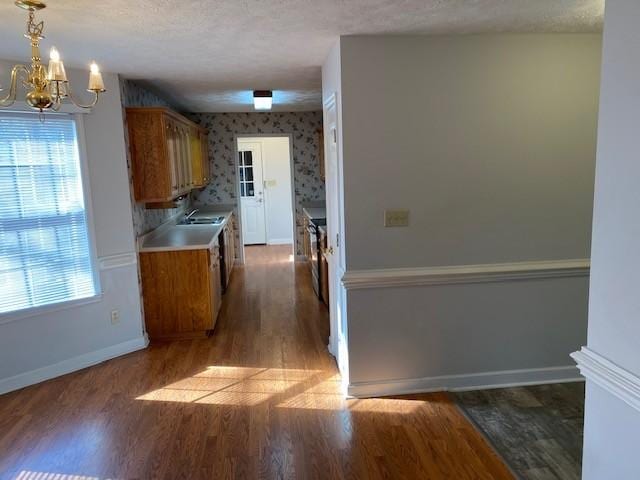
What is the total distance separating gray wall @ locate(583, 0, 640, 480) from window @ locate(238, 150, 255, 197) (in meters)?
8.23

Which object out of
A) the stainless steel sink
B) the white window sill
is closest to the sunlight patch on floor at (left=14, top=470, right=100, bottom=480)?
the white window sill

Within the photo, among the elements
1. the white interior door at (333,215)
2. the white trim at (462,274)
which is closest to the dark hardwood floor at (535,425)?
the white trim at (462,274)

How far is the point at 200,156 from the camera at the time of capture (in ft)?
21.0

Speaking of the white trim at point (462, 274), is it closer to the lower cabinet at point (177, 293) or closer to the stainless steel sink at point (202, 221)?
the lower cabinet at point (177, 293)

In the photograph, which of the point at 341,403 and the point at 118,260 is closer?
the point at 341,403

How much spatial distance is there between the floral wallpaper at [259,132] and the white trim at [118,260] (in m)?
3.46

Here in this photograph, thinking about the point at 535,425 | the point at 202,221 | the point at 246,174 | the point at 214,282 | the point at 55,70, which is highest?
the point at 55,70

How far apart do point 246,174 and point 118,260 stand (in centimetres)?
551

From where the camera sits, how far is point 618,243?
1.31 metres

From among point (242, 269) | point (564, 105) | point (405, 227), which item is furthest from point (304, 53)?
point (242, 269)

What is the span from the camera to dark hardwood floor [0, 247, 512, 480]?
2.48m

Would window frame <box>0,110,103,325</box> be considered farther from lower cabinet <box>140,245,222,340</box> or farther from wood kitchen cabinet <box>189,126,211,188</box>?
wood kitchen cabinet <box>189,126,211,188</box>

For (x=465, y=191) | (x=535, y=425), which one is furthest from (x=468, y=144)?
(x=535, y=425)

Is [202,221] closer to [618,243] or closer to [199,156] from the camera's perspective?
[199,156]
